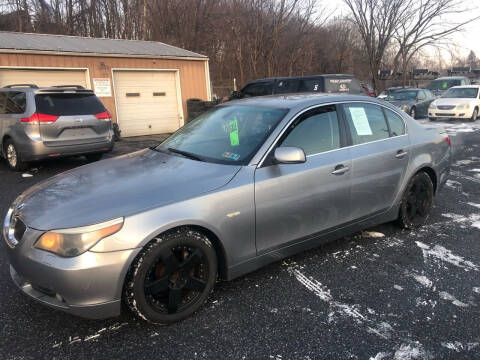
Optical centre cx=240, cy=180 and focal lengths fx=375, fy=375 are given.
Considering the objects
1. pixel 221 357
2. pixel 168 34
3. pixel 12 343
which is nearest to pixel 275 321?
pixel 221 357

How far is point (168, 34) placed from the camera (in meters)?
22.9

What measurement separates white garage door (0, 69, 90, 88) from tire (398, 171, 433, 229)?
11.0m

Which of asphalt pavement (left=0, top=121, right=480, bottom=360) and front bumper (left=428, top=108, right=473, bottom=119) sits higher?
front bumper (left=428, top=108, right=473, bottom=119)

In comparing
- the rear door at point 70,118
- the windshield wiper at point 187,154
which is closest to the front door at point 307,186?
the windshield wiper at point 187,154

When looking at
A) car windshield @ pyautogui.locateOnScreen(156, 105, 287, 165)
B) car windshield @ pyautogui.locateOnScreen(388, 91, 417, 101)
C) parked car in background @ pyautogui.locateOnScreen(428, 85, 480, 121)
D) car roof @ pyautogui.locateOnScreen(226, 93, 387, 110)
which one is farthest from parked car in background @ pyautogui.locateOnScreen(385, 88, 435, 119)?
car windshield @ pyautogui.locateOnScreen(156, 105, 287, 165)

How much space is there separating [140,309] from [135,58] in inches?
472

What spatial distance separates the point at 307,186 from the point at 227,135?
87cm

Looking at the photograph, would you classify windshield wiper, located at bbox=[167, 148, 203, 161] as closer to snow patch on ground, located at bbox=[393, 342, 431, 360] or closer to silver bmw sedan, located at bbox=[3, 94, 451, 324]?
silver bmw sedan, located at bbox=[3, 94, 451, 324]

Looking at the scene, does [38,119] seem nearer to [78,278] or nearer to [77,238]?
[77,238]

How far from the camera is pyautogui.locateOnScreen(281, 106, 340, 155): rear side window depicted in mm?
3250

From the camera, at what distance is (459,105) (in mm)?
15094

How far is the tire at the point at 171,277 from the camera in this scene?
8.00 feet

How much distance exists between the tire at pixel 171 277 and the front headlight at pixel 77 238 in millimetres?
273

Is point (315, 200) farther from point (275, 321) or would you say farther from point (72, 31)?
point (72, 31)
